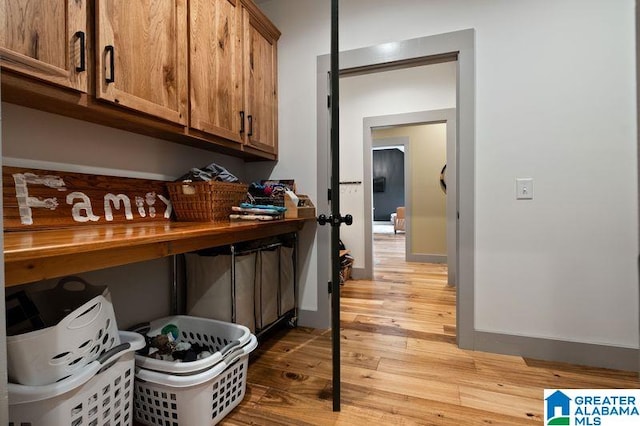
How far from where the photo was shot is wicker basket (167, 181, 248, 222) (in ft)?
5.35

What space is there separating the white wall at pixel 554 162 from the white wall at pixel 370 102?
5.82 ft

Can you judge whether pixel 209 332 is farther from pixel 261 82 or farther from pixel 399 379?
pixel 261 82

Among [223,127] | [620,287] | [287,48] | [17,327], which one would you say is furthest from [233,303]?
[620,287]

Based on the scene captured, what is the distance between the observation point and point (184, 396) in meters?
1.14

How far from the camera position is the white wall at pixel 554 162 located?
168 cm

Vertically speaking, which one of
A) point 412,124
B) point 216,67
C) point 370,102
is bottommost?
point 216,67

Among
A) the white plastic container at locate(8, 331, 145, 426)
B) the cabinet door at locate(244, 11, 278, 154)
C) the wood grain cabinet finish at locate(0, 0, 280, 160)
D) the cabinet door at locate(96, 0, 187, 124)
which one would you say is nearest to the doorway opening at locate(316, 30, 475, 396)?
the cabinet door at locate(244, 11, 278, 154)

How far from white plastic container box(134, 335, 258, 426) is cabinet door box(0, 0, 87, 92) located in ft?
3.67

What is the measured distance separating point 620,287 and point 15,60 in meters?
2.86

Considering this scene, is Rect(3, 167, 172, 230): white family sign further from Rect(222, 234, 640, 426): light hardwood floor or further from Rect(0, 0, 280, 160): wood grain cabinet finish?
Rect(222, 234, 640, 426): light hardwood floor

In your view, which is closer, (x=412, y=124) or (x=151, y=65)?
(x=151, y=65)

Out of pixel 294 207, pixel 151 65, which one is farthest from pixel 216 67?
pixel 294 207

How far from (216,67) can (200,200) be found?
2.55ft

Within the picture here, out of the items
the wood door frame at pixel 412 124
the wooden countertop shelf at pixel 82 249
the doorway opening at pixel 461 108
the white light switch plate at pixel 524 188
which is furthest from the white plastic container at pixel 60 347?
the wood door frame at pixel 412 124
